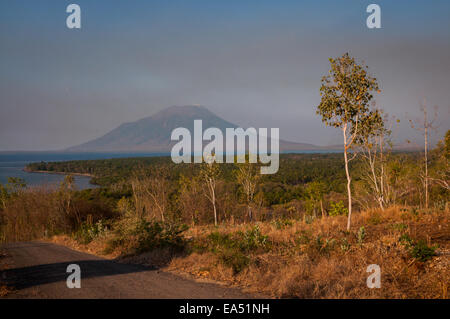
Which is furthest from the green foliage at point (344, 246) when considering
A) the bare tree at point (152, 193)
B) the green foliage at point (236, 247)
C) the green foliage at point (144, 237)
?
the bare tree at point (152, 193)

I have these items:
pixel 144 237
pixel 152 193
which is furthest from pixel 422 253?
pixel 152 193

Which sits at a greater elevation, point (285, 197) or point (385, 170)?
point (385, 170)

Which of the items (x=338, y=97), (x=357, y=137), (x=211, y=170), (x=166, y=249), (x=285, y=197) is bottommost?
(x=285, y=197)

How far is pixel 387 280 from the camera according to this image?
5.98 m

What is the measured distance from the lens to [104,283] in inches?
253

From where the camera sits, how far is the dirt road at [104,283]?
574 cm

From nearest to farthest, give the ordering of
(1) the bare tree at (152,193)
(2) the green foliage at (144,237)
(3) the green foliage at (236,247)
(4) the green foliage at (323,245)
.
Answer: (3) the green foliage at (236,247) < (4) the green foliage at (323,245) < (2) the green foliage at (144,237) < (1) the bare tree at (152,193)

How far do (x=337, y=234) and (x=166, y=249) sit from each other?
18.4ft

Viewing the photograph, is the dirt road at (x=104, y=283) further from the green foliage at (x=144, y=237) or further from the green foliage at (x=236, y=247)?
the green foliage at (x=144, y=237)

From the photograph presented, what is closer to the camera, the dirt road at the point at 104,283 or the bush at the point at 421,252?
the dirt road at the point at 104,283

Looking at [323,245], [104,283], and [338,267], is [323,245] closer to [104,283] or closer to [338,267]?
[338,267]

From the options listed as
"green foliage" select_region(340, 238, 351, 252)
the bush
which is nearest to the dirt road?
"green foliage" select_region(340, 238, 351, 252)
